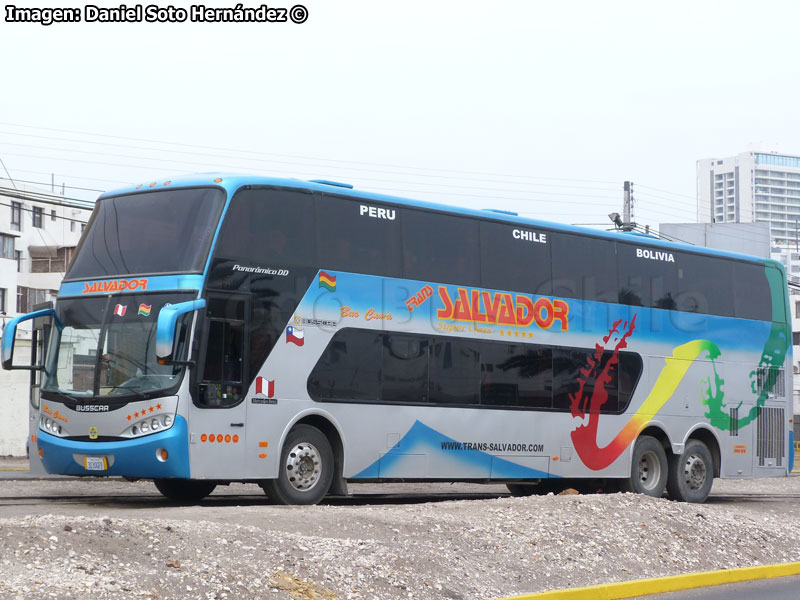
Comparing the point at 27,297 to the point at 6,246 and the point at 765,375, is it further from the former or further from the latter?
the point at 765,375

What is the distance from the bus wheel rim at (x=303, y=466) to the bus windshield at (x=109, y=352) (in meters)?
2.10

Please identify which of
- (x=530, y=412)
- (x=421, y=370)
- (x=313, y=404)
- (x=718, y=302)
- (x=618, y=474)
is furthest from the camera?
(x=718, y=302)

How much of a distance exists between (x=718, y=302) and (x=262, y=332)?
34.1ft

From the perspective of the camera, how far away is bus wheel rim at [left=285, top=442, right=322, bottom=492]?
1551cm

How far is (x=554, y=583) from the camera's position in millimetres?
10477

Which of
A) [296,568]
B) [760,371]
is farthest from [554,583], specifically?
[760,371]

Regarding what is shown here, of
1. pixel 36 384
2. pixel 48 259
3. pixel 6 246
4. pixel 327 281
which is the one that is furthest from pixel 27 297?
pixel 327 281

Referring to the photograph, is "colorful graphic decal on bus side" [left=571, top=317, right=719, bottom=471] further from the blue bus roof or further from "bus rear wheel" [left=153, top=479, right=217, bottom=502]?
"bus rear wheel" [left=153, top=479, right=217, bottom=502]

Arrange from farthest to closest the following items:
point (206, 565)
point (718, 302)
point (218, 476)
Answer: point (718, 302) < point (218, 476) < point (206, 565)

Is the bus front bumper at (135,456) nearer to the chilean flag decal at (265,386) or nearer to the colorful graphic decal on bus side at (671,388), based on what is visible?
the chilean flag decal at (265,386)

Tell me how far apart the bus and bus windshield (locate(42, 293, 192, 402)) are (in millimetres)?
29

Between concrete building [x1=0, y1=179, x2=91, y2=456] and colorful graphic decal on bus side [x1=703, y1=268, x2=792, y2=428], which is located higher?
concrete building [x1=0, y1=179, x2=91, y2=456]

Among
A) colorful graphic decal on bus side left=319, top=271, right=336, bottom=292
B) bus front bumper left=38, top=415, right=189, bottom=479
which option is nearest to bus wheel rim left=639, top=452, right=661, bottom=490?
colorful graphic decal on bus side left=319, top=271, right=336, bottom=292

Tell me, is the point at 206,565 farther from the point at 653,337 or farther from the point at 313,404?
the point at 653,337
